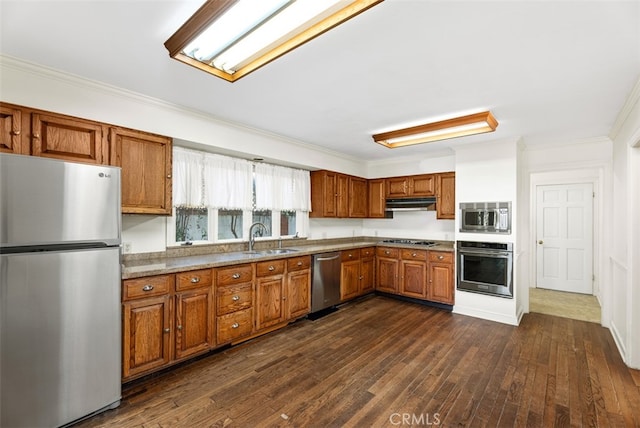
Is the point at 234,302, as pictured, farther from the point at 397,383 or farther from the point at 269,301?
the point at 397,383

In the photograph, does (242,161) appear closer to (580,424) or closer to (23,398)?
(23,398)

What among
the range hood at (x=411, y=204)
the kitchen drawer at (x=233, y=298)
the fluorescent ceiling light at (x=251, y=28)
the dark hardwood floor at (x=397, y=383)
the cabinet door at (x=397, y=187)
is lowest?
the dark hardwood floor at (x=397, y=383)

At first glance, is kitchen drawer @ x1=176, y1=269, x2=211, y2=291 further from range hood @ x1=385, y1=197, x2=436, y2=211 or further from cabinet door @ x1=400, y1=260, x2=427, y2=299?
range hood @ x1=385, y1=197, x2=436, y2=211

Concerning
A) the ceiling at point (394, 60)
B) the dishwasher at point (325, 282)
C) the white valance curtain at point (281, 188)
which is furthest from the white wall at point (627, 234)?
the white valance curtain at point (281, 188)

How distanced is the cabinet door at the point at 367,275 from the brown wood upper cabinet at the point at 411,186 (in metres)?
1.32

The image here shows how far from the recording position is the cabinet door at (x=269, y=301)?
10.9 feet

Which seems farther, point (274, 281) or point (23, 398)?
point (274, 281)

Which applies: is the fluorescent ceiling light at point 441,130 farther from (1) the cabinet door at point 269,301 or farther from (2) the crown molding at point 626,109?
(1) the cabinet door at point 269,301

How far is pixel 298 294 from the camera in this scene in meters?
3.82

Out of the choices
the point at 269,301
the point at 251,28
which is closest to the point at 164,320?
the point at 269,301

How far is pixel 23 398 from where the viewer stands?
172 cm

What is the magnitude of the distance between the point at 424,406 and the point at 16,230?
2996 mm

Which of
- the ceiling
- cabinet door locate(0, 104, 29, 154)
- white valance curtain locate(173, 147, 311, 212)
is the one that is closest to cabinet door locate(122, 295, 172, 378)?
white valance curtain locate(173, 147, 311, 212)

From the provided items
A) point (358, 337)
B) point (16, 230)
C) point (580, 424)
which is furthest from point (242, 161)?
point (580, 424)
